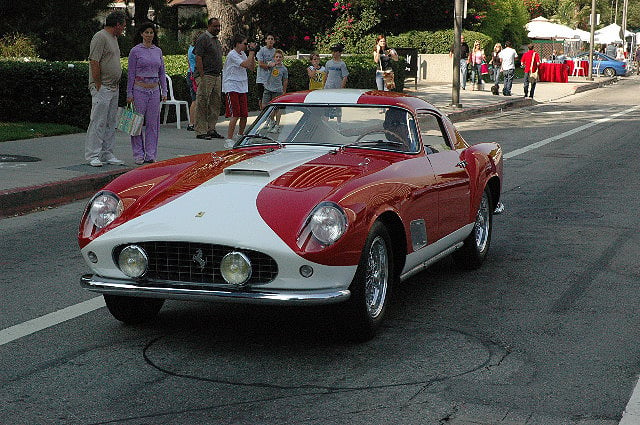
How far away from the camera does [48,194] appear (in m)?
11.8

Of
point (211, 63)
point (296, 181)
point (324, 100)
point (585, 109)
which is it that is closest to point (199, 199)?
point (296, 181)

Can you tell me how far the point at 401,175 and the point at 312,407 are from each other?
214cm

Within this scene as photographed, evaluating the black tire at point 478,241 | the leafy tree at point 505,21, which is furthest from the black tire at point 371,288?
the leafy tree at point 505,21

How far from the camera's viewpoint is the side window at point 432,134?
7.53 metres

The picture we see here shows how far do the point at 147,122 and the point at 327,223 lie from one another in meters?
8.88

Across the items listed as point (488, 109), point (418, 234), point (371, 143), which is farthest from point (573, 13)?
point (418, 234)

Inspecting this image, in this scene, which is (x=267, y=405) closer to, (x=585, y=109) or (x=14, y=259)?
(x=14, y=259)

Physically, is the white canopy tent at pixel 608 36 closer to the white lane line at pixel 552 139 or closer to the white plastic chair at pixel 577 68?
the white plastic chair at pixel 577 68

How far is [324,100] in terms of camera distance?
300 inches

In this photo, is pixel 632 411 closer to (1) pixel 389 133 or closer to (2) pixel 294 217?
(2) pixel 294 217

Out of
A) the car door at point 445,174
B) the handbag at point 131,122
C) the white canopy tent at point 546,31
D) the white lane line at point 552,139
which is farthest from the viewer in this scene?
the white canopy tent at point 546,31

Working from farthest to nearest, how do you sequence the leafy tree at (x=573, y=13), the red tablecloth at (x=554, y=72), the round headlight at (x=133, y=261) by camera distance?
the leafy tree at (x=573, y=13) < the red tablecloth at (x=554, y=72) < the round headlight at (x=133, y=261)

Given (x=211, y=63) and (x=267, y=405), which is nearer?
(x=267, y=405)

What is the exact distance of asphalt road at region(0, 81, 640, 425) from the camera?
4.91 m
